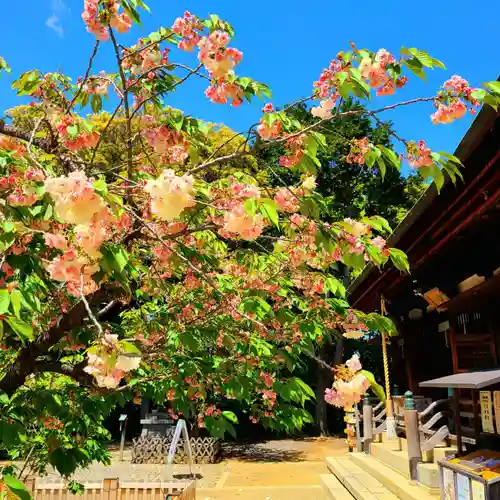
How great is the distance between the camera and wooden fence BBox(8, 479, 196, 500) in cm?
716

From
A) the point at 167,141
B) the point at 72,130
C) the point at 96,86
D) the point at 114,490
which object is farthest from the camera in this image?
the point at 114,490

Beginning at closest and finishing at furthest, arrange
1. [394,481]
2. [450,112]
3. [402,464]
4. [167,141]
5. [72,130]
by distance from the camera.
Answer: [450,112], [72,130], [167,141], [394,481], [402,464]

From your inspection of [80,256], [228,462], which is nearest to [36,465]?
[80,256]

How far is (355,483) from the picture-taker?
8.30 metres

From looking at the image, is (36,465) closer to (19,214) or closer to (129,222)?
(129,222)

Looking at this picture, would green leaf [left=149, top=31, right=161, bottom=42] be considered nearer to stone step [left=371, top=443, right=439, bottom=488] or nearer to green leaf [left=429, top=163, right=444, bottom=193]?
green leaf [left=429, top=163, right=444, bottom=193]

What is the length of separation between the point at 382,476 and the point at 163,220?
6.67 meters

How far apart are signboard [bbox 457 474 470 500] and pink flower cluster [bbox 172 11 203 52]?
4.48 m

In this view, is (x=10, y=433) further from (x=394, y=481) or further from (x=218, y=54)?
(x=394, y=481)

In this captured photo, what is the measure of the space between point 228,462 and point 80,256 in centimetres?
1428

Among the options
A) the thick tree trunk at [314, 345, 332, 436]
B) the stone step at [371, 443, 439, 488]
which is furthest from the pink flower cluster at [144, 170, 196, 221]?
the thick tree trunk at [314, 345, 332, 436]

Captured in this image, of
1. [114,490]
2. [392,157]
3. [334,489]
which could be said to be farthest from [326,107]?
[334,489]

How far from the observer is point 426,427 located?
743 cm

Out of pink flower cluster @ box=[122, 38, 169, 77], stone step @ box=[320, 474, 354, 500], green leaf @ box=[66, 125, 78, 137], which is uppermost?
pink flower cluster @ box=[122, 38, 169, 77]
